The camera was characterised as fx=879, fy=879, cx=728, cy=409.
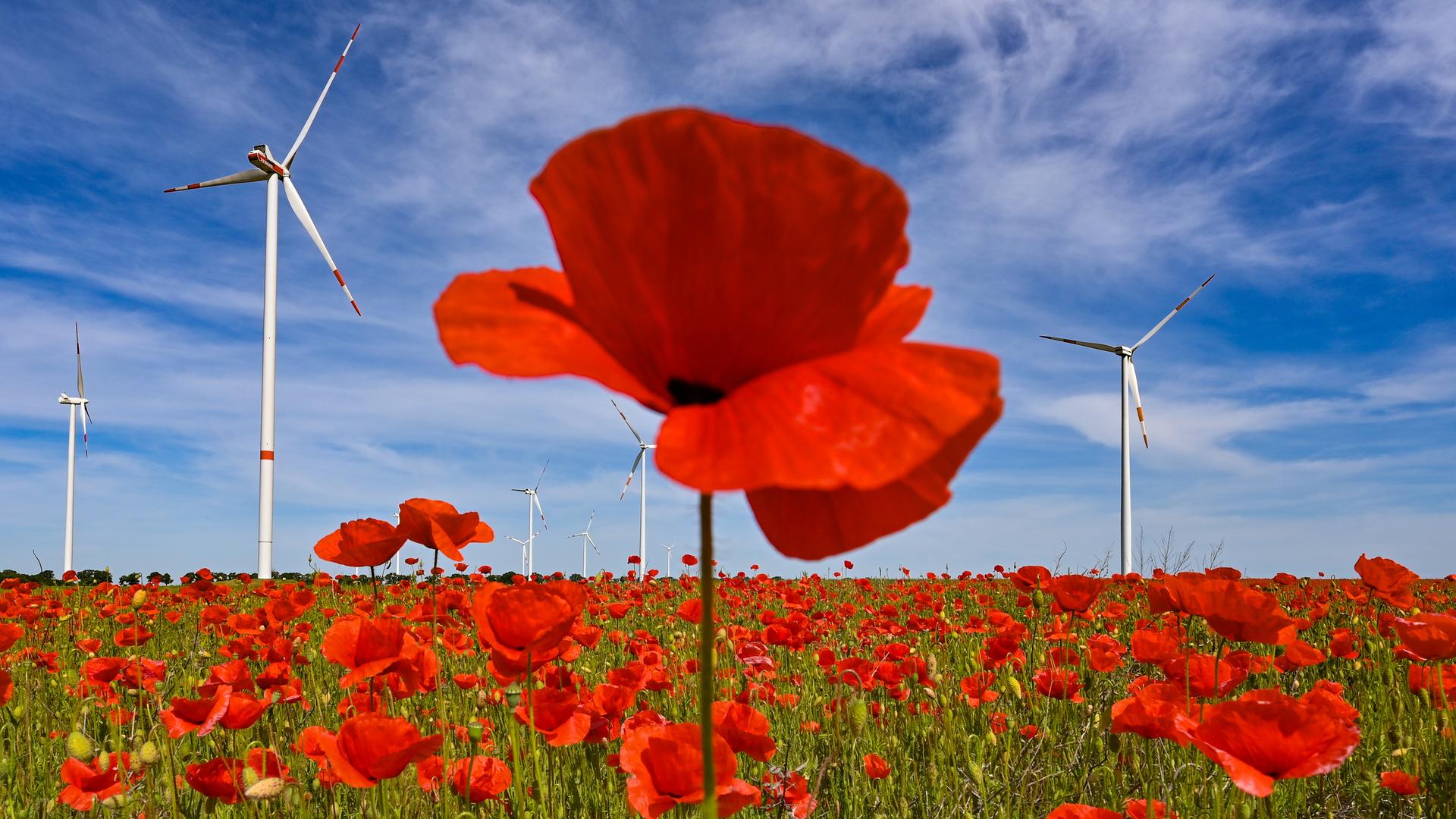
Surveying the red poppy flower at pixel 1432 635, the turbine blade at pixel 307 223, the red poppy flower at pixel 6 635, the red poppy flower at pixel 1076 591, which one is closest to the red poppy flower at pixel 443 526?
the red poppy flower at pixel 6 635

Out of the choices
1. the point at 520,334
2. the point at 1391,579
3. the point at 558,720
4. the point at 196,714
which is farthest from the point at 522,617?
the point at 1391,579

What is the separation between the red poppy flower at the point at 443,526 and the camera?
2447mm

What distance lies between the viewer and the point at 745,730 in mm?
2375

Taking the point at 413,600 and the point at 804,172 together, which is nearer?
the point at 804,172

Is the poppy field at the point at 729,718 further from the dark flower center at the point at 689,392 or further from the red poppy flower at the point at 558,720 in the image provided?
the dark flower center at the point at 689,392

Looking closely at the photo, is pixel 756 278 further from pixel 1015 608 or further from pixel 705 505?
pixel 1015 608

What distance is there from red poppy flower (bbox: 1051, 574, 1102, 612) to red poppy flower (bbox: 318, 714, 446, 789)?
284cm

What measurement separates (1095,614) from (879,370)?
8.15m

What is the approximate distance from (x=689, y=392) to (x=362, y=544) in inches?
83.7

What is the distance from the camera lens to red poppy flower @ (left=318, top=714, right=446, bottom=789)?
7.11 feet

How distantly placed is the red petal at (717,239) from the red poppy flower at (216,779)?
102 inches

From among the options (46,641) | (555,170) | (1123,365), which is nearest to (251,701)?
(555,170)

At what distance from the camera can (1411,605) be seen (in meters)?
5.34

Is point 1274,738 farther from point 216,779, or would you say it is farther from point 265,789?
point 216,779
